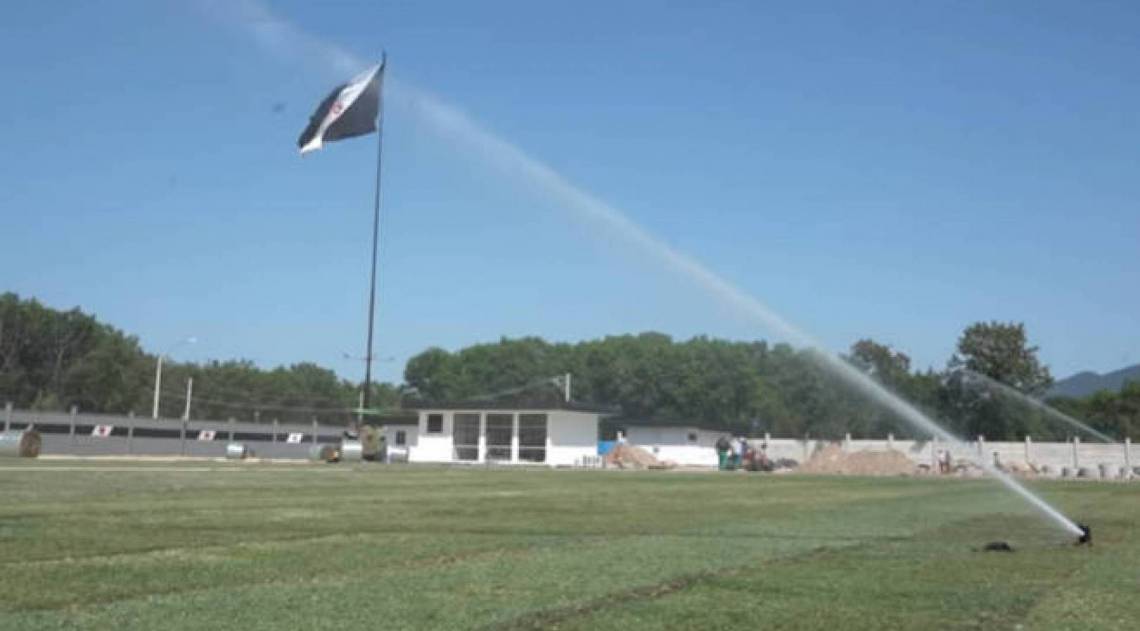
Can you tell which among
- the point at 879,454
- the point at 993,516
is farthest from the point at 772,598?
the point at 879,454

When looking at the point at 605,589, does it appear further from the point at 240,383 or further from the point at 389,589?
the point at 240,383

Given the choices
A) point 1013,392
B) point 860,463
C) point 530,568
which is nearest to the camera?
point 530,568

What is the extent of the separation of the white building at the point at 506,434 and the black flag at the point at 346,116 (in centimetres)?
2510

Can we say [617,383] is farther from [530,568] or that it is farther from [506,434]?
[530,568]

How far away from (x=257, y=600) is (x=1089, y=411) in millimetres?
91162

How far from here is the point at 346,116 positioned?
40812 millimetres

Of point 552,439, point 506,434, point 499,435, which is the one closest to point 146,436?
point 499,435

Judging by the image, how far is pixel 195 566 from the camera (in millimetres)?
7918

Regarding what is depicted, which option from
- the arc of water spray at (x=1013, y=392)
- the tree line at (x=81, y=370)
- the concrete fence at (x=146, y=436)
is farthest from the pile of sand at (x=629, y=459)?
the tree line at (x=81, y=370)

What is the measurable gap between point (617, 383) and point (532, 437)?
7432cm

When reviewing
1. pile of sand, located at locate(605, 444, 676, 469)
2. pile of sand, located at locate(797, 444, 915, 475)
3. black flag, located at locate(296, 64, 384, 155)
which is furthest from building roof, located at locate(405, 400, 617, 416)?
black flag, located at locate(296, 64, 384, 155)

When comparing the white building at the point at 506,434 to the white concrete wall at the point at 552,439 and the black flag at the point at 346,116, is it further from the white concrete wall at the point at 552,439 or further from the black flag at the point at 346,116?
the black flag at the point at 346,116

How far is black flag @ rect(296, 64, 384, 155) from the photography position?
40.5 metres

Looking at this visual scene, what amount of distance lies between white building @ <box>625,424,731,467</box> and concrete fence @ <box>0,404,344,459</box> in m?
23.4
